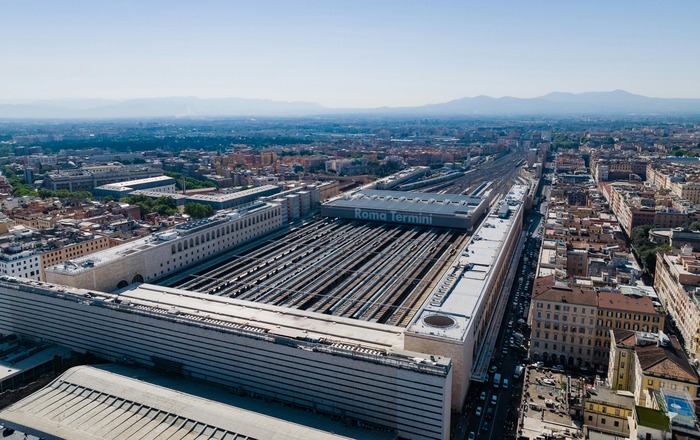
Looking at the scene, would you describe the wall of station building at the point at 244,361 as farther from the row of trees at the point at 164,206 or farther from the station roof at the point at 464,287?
the row of trees at the point at 164,206

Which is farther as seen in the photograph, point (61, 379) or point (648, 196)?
point (648, 196)

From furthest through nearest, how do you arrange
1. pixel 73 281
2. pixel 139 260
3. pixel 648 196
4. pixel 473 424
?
pixel 648 196, pixel 139 260, pixel 73 281, pixel 473 424

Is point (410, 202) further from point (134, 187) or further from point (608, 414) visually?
point (134, 187)

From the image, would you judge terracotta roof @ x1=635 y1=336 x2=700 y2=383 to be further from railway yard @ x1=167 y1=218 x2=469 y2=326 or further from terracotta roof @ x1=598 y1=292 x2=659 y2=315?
railway yard @ x1=167 y1=218 x2=469 y2=326

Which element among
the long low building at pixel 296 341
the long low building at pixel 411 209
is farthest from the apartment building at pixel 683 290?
the long low building at pixel 411 209

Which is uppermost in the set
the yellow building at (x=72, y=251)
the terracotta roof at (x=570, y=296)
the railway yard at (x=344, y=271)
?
the terracotta roof at (x=570, y=296)

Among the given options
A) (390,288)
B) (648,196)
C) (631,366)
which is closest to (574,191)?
(648,196)

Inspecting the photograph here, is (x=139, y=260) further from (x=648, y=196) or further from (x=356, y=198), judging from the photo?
(x=648, y=196)
